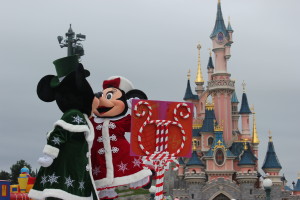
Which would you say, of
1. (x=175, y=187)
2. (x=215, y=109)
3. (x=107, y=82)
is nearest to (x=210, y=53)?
(x=215, y=109)

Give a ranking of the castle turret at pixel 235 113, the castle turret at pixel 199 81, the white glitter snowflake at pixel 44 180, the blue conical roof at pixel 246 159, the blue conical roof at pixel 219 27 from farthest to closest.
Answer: the castle turret at pixel 199 81 < the castle turret at pixel 235 113 < the blue conical roof at pixel 219 27 < the blue conical roof at pixel 246 159 < the white glitter snowflake at pixel 44 180

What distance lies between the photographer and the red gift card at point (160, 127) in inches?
362

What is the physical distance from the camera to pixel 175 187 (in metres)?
45.4

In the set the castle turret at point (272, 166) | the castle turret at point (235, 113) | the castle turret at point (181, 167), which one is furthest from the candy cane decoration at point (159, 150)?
the castle turret at point (235, 113)

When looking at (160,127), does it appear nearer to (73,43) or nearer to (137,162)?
(137,162)

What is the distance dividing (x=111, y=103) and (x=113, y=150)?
0.81 meters

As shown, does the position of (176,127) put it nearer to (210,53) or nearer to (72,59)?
(72,59)

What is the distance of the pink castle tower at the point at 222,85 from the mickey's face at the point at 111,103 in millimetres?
36372

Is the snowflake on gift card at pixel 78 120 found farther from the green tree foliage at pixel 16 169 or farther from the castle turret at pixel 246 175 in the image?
the castle turret at pixel 246 175

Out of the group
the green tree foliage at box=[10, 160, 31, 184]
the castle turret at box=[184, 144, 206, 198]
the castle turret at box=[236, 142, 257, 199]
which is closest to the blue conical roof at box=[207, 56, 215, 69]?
the castle turret at box=[184, 144, 206, 198]

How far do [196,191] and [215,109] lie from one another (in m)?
7.77

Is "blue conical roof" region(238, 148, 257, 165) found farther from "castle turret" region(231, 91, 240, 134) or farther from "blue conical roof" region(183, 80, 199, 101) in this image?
"blue conical roof" region(183, 80, 199, 101)

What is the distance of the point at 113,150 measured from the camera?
9453mm

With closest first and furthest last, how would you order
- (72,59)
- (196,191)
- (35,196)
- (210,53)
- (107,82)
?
1. (35,196)
2. (72,59)
3. (107,82)
4. (196,191)
5. (210,53)
